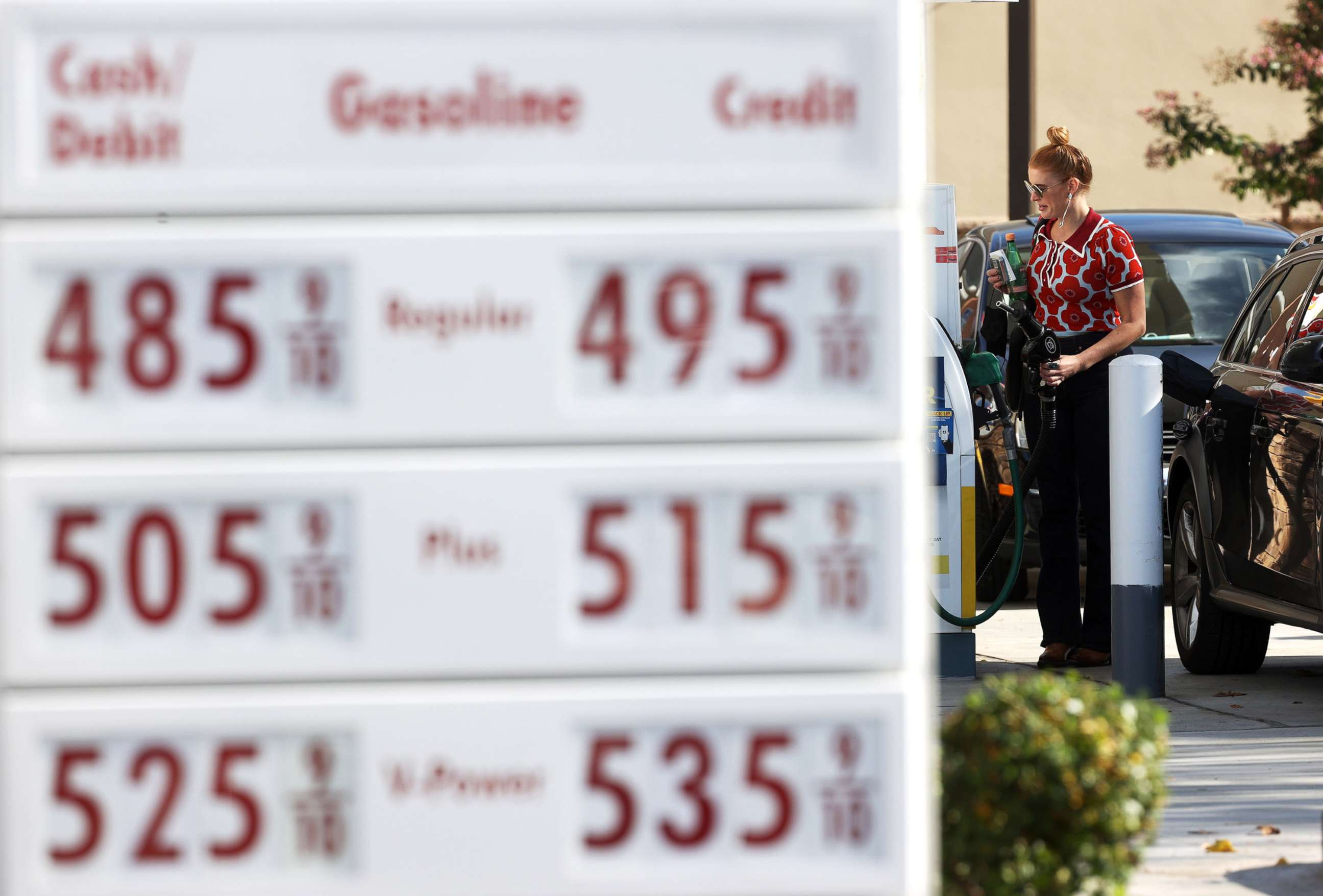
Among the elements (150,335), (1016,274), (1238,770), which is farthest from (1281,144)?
(150,335)

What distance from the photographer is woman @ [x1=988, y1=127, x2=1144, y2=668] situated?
9.13 meters

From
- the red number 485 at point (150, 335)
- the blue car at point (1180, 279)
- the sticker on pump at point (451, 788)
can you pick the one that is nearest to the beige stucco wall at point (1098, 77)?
the blue car at point (1180, 279)

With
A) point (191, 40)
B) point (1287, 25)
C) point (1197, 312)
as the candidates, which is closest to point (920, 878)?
point (191, 40)

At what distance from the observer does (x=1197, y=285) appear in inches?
480

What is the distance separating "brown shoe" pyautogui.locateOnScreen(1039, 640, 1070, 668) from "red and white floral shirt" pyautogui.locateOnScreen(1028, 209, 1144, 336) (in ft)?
4.48

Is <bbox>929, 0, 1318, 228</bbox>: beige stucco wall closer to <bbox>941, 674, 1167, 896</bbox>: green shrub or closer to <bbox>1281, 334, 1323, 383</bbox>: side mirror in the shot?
<bbox>1281, 334, 1323, 383</bbox>: side mirror

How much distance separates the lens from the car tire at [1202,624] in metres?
9.52

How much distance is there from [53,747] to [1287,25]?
53.8ft

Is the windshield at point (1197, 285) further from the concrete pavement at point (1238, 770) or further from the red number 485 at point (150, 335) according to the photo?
the red number 485 at point (150, 335)

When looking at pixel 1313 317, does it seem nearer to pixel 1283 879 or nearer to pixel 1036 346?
pixel 1036 346

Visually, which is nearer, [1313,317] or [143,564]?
[143,564]

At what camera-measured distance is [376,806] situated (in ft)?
12.8

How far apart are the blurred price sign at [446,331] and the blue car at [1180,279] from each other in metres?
7.46

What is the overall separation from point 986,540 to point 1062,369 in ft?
5.14
